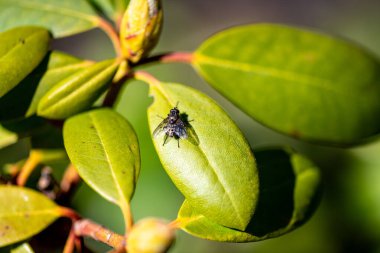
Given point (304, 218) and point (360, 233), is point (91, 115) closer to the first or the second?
point (304, 218)

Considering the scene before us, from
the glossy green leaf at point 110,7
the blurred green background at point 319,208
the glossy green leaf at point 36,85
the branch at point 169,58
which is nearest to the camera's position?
the glossy green leaf at point 36,85

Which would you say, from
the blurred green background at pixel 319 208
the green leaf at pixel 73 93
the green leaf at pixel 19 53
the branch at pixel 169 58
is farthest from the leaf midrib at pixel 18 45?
the blurred green background at pixel 319 208

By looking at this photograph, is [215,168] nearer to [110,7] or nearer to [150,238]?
[150,238]

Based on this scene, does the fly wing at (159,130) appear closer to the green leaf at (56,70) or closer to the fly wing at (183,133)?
the fly wing at (183,133)

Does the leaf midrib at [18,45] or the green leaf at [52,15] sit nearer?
the leaf midrib at [18,45]

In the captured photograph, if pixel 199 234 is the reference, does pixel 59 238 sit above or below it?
below

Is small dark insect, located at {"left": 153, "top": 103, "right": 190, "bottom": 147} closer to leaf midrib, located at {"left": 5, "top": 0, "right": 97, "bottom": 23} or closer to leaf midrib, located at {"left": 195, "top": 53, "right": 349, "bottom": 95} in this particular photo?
leaf midrib, located at {"left": 195, "top": 53, "right": 349, "bottom": 95}

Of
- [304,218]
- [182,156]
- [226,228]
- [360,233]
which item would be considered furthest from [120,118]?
[360,233]
